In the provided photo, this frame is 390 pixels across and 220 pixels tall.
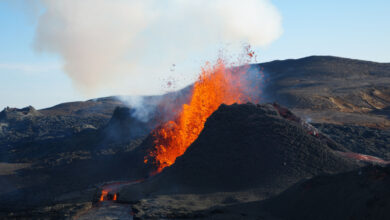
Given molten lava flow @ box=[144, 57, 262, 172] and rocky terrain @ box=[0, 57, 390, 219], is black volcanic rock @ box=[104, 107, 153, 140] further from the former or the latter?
molten lava flow @ box=[144, 57, 262, 172]

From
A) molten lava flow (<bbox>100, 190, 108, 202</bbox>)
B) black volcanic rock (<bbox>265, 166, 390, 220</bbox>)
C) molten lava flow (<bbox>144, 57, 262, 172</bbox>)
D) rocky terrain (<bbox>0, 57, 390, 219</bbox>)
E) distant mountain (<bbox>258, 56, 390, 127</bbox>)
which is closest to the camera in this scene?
black volcanic rock (<bbox>265, 166, 390, 220</bbox>)

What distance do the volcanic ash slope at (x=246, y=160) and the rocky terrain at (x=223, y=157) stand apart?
49 mm

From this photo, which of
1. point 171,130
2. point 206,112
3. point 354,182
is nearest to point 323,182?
point 354,182

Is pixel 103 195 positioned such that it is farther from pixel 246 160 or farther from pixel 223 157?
pixel 246 160

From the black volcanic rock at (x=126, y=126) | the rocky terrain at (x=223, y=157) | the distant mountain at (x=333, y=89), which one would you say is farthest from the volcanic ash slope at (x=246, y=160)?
the black volcanic rock at (x=126, y=126)

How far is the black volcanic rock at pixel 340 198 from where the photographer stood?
32.9 feet

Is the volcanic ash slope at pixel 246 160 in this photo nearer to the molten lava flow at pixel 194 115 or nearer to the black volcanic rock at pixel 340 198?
the black volcanic rock at pixel 340 198

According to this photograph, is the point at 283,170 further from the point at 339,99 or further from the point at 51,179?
the point at 339,99

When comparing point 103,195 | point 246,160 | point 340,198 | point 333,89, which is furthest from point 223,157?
point 333,89

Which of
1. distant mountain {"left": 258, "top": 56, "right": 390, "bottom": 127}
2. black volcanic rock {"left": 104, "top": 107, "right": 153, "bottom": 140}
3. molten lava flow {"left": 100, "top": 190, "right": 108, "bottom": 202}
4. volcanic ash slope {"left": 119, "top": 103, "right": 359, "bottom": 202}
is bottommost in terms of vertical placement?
molten lava flow {"left": 100, "top": 190, "right": 108, "bottom": 202}

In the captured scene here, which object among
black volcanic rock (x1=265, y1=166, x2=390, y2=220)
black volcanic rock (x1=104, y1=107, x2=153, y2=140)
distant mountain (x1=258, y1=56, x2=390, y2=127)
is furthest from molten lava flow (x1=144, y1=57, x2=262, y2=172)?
distant mountain (x1=258, y1=56, x2=390, y2=127)

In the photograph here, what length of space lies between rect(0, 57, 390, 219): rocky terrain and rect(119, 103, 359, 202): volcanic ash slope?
0.16 ft

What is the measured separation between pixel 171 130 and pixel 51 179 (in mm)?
11100

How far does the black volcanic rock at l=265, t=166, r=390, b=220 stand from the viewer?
32.9 feet
